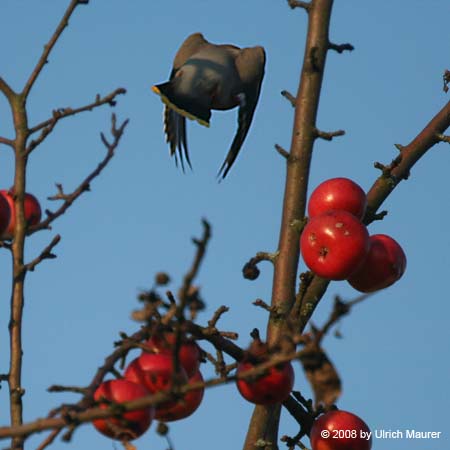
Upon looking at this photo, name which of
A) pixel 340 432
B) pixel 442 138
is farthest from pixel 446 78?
pixel 340 432

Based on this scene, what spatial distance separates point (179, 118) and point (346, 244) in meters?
4.35

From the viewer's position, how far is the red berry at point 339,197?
4129mm

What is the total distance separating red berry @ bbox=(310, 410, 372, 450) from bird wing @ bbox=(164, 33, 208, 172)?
3561 mm

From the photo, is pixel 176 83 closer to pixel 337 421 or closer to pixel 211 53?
pixel 211 53

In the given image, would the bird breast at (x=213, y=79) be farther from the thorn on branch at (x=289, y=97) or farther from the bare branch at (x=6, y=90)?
the bare branch at (x=6, y=90)

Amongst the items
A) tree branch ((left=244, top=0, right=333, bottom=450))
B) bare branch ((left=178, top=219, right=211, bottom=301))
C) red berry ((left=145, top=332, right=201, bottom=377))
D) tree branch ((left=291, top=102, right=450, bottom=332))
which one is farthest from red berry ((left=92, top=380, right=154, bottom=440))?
tree branch ((left=291, top=102, right=450, bottom=332))

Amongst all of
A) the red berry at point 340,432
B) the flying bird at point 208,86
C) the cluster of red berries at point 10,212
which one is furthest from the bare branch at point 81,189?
the flying bird at point 208,86

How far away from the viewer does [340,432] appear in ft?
12.3

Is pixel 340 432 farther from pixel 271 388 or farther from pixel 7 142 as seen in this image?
pixel 7 142

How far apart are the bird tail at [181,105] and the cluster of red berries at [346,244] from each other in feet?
10.7

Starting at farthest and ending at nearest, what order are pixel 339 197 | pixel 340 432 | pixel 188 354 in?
pixel 339 197
pixel 340 432
pixel 188 354

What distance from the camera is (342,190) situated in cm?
413

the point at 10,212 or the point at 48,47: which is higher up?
the point at 48,47

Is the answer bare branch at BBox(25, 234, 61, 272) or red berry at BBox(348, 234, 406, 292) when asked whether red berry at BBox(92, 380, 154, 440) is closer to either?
bare branch at BBox(25, 234, 61, 272)
